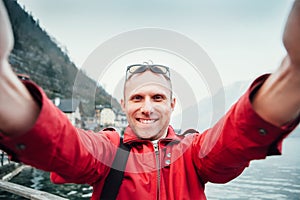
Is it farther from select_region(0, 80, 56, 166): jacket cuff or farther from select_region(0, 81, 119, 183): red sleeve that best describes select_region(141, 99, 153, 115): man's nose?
select_region(0, 80, 56, 166): jacket cuff

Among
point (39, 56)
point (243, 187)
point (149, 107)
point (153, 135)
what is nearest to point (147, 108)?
point (149, 107)

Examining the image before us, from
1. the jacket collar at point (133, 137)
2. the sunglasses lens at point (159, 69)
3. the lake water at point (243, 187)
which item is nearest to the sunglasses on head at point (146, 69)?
the sunglasses lens at point (159, 69)

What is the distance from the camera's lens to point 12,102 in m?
0.91

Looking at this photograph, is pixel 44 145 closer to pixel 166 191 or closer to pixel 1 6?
pixel 1 6

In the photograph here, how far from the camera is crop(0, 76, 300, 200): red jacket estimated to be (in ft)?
3.23

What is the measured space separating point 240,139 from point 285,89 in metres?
0.26

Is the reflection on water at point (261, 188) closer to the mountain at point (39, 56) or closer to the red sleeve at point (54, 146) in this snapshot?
the red sleeve at point (54, 146)

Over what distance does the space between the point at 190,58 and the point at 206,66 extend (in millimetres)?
119

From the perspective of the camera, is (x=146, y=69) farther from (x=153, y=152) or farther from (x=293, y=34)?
(x=293, y=34)

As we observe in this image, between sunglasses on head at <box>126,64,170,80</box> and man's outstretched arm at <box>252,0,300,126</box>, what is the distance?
2.80 feet

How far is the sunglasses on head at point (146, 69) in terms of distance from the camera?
1.77 m

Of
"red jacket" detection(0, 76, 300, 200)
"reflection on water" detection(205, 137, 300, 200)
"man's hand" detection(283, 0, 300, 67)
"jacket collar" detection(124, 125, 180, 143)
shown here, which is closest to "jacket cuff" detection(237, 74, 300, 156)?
"red jacket" detection(0, 76, 300, 200)

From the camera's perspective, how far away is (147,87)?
1.64 m

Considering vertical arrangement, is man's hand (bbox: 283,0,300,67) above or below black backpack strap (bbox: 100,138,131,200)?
above
